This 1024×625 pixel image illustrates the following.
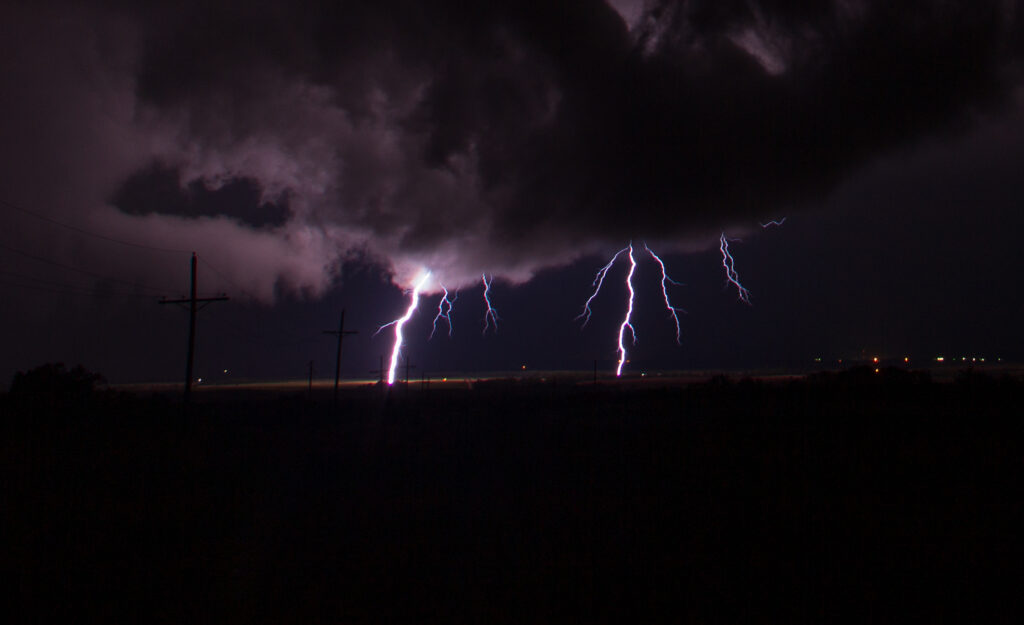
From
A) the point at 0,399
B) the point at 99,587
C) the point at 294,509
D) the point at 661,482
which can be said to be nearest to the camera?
the point at 99,587

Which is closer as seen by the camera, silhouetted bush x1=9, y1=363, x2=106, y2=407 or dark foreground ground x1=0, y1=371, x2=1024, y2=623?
dark foreground ground x1=0, y1=371, x2=1024, y2=623

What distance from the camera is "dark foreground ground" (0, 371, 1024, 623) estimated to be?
472cm

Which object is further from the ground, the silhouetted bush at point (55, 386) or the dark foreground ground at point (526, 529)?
the silhouetted bush at point (55, 386)

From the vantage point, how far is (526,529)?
7.17m

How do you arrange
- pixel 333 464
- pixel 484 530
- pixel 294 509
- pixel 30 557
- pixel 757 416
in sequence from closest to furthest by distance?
pixel 30 557, pixel 484 530, pixel 294 509, pixel 333 464, pixel 757 416

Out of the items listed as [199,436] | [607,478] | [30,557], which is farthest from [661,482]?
[199,436]

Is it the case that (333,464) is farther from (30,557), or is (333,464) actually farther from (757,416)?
(757,416)

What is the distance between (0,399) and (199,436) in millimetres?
16514

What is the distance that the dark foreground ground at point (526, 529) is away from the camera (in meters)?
4.72

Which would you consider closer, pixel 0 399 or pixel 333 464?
pixel 333 464

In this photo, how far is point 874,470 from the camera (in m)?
10.9

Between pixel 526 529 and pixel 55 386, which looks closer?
pixel 526 529

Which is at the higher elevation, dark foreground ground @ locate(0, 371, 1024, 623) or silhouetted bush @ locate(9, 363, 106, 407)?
silhouetted bush @ locate(9, 363, 106, 407)

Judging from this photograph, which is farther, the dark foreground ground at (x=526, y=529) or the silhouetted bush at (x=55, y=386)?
the silhouetted bush at (x=55, y=386)
